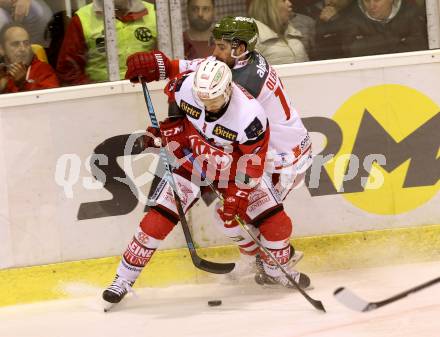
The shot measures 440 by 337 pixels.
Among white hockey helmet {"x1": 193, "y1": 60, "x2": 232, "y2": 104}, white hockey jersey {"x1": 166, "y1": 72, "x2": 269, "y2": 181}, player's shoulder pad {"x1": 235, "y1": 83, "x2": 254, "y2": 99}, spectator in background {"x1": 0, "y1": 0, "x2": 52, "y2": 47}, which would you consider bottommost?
white hockey jersey {"x1": 166, "y1": 72, "x2": 269, "y2": 181}

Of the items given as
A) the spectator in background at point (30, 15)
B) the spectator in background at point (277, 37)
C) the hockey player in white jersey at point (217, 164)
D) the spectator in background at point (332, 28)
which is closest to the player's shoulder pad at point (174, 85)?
the hockey player in white jersey at point (217, 164)

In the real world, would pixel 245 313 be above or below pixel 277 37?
below

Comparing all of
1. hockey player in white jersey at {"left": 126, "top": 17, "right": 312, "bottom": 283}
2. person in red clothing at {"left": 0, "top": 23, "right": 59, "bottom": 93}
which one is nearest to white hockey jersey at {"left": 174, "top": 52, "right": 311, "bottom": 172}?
hockey player in white jersey at {"left": 126, "top": 17, "right": 312, "bottom": 283}

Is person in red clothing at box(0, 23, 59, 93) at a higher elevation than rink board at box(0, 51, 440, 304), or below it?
higher

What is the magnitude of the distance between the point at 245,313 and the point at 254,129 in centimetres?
77

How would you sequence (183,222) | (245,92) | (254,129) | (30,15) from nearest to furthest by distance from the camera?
(254,129) → (245,92) → (183,222) → (30,15)

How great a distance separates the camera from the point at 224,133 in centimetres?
427

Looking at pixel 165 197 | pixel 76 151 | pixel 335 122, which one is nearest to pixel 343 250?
pixel 335 122

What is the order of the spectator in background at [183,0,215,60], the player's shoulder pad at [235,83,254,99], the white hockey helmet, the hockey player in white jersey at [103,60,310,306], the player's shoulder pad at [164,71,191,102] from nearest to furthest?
the white hockey helmet
the hockey player in white jersey at [103,60,310,306]
the player's shoulder pad at [235,83,254,99]
the player's shoulder pad at [164,71,191,102]
the spectator in background at [183,0,215,60]

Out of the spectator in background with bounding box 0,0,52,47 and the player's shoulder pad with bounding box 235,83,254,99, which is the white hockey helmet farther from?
the spectator in background with bounding box 0,0,52,47

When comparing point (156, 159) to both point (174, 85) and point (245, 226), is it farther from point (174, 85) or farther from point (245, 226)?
point (245, 226)

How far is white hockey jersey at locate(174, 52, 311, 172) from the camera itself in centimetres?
444

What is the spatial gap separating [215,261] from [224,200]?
69cm

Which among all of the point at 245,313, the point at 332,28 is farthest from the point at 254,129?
the point at 332,28
